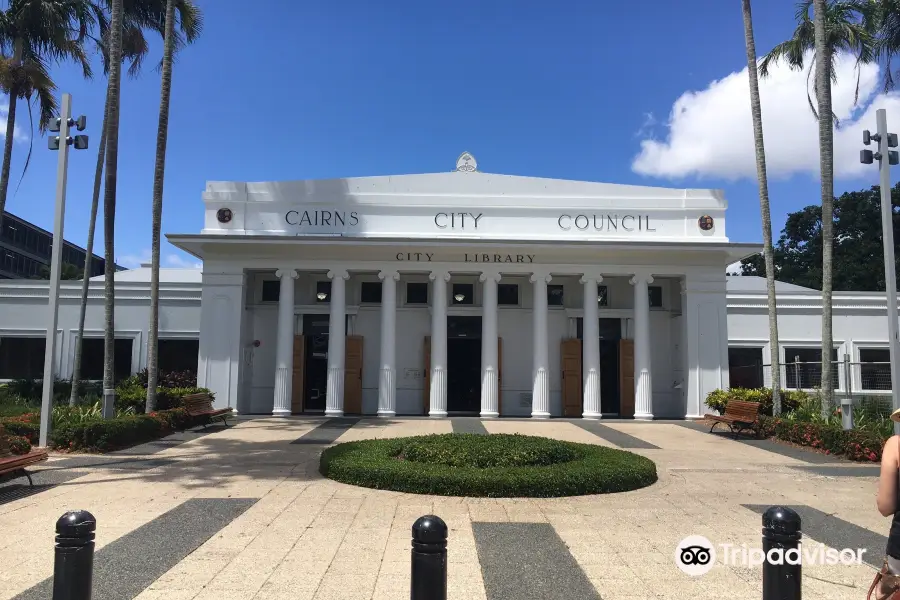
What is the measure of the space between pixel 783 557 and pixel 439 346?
17.7m

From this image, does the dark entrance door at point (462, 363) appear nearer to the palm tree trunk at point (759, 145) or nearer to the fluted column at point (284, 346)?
the fluted column at point (284, 346)

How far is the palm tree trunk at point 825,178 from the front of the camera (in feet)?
51.6

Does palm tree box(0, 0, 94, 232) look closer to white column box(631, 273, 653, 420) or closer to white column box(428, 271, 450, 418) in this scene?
white column box(428, 271, 450, 418)

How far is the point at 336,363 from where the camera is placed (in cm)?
2177

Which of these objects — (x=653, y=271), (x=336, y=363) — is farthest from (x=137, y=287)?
(x=653, y=271)

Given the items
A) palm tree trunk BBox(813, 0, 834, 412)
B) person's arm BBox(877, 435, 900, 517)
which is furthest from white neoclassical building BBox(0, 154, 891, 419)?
person's arm BBox(877, 435, 900, 517)

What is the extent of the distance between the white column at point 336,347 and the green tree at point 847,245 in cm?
3673

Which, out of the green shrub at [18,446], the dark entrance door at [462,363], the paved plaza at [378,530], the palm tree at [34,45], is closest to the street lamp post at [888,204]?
the paved plaza at [378,530]

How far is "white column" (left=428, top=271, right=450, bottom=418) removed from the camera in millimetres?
21656

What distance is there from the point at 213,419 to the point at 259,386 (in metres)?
4.68

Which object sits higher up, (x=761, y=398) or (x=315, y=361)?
(x=315, y=361)

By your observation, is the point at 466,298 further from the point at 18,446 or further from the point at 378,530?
the point at 378,530

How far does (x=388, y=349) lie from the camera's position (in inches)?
858

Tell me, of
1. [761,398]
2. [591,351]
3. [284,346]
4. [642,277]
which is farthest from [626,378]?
[284,346]
